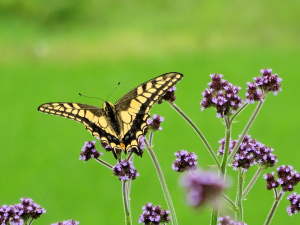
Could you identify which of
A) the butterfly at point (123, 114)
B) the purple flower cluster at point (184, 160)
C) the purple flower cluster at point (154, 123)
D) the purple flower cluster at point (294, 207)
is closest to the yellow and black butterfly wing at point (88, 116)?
the butterfly at point (123, 114)

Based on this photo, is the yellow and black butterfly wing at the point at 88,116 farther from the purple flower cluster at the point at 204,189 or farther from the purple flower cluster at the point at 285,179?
the purple flower cluster at the point at 204,189

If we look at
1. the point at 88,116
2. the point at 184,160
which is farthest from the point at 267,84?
the point at 88,116

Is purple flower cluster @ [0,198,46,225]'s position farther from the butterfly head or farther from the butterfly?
the butterfly head

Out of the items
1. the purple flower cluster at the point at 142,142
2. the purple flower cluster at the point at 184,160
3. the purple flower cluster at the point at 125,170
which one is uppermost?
the purple flower cluster at the point at 142,142

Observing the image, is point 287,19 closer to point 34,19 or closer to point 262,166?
point 34,19

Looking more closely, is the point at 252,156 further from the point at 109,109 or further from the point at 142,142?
the point at 109,109

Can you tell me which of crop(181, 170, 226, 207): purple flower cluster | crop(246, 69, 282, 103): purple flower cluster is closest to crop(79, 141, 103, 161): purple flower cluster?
crop(246, 69, 282, 103): purple flower cluster
